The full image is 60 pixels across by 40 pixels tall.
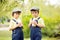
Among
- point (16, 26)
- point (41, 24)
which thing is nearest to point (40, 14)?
point (41, 24)

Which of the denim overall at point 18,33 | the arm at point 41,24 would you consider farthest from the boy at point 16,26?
the arm at point 41,24

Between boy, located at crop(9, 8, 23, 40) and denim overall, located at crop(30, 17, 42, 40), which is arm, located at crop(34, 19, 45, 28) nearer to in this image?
denim overall, located at crop(30, 17, 42, 40)

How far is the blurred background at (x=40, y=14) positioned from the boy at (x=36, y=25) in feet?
0.10

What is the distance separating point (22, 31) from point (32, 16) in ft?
0.49

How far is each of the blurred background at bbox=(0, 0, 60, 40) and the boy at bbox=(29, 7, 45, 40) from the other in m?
0.03

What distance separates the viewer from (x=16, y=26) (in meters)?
1.74

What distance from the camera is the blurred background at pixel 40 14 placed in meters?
1.74

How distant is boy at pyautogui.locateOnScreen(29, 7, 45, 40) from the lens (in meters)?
1.72

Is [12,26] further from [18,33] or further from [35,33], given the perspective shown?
[35,33]

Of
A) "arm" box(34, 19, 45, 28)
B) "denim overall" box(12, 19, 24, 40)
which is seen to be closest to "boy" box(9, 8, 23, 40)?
"denim overall" box(12, 19, 24, 40)

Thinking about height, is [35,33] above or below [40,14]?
below

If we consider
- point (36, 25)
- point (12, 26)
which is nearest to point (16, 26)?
point (12, 26)

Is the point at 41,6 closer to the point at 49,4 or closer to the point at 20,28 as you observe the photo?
the point at 49,4

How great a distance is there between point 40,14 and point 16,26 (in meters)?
0.22
